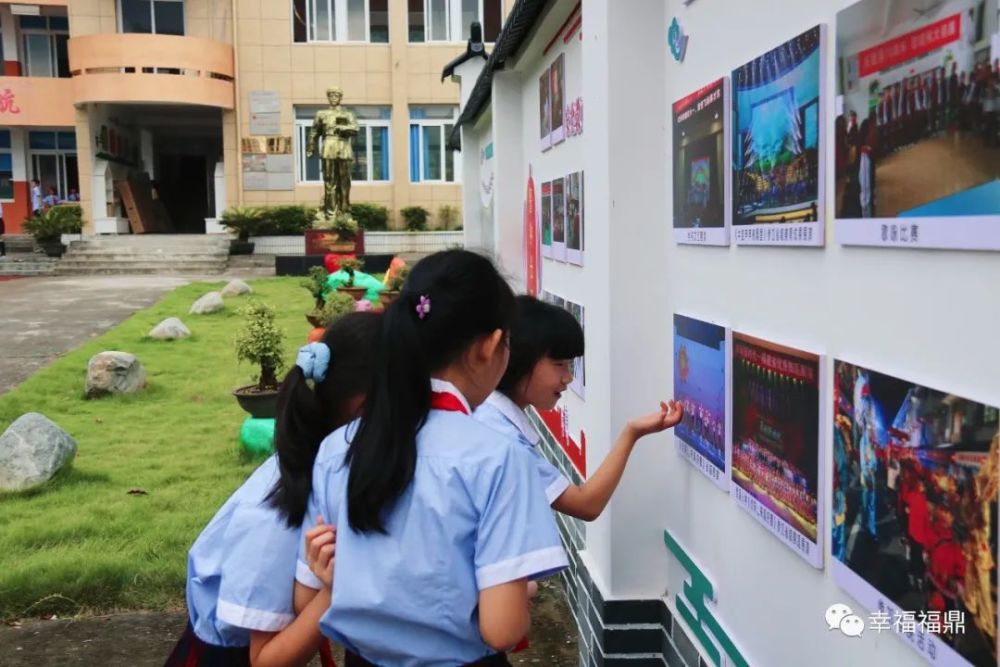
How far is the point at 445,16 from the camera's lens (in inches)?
974

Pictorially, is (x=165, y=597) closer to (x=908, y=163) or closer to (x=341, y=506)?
(x=341, y=506)

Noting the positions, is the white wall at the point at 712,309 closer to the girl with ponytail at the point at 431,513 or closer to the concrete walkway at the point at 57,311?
the girl with ponytail at the point at 431,513

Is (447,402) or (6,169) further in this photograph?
(6,169)

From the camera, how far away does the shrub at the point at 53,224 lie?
22656 millimetres

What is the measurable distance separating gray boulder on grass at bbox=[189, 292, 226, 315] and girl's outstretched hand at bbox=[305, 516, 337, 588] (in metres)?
12.3

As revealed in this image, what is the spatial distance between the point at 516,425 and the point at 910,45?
4.03 feet

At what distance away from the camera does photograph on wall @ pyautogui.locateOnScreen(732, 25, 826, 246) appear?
172 centimetres

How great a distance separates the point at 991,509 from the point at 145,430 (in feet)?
22.5

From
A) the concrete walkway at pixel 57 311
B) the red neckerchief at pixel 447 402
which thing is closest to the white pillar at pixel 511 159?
the red neckerchief at pixel 447 402

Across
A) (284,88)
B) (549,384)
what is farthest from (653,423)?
(284,88)

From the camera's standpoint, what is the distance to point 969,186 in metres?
1.25

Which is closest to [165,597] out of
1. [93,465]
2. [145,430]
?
[93,465]

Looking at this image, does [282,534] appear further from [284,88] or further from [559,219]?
[284,88]

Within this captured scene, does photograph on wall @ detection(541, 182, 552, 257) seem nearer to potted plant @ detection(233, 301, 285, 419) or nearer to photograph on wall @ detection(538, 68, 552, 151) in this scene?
photograph on wall @ detection(538, 68, 552, 151)
